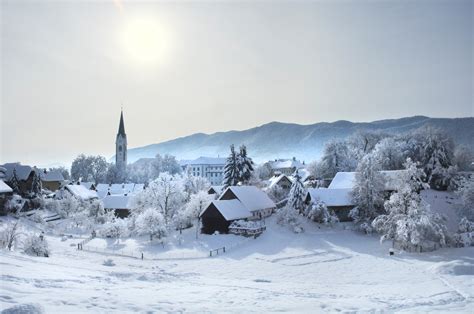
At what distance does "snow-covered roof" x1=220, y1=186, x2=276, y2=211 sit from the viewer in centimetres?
4854

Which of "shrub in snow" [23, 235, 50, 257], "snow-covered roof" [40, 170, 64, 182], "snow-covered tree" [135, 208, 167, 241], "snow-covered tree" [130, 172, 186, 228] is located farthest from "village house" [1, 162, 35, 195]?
"shrub in snow" [23, 235, 50, 257]

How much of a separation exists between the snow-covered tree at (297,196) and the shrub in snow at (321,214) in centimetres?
225

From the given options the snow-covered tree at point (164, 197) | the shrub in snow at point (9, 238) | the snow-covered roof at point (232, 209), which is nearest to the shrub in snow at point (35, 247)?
the shrub in snow at point (9, 238)

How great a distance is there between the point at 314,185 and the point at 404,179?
23.3 m

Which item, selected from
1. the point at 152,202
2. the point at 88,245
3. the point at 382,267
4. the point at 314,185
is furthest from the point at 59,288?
the point at 314,185

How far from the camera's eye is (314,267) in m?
29.6

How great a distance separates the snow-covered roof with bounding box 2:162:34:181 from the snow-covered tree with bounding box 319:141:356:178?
5357cm

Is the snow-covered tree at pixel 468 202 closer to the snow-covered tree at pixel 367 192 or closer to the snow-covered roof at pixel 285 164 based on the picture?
the snow-covered tree at pixel 367 192

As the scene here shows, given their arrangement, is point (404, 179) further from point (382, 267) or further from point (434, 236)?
point (382, 267)

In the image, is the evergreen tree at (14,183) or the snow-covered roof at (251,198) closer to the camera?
the snow-covered roof at (251,198)

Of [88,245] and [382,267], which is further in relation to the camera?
[88,245]

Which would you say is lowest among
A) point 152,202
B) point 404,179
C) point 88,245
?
point 88,245

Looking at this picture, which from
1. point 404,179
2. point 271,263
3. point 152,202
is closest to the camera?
point 271,263

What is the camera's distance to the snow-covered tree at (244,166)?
5912 cm
